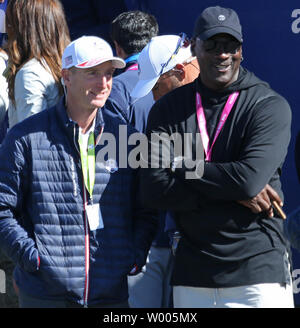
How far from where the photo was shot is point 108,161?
133 inches

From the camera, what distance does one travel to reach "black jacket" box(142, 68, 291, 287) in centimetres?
307

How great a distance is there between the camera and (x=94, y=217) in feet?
10.8

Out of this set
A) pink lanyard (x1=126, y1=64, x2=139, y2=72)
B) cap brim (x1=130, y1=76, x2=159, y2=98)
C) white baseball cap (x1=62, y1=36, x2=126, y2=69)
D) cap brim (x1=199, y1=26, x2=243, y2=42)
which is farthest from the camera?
pink lanyard (x1=126, y1=64, x2=139, y2=72)

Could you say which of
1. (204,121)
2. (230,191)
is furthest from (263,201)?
(204,121)

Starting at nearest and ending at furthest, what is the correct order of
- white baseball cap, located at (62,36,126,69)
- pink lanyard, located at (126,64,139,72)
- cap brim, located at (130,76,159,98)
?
white baseball cap, located at (62,36,126,69)
cap brim, located at (130,76,159,98)
pink lanyard, located at (126,64,139,72)

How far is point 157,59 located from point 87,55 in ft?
1.66

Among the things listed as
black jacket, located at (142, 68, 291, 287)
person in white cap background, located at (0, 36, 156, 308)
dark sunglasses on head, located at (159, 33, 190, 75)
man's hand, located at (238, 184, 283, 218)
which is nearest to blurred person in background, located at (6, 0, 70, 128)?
person in white cap background, located at (0, 36, 156, 308)

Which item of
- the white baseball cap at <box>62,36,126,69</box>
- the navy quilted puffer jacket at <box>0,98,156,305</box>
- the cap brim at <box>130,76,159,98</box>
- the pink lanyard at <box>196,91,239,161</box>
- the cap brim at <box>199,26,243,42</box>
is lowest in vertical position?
the navy quilted puffer jacket at <box>0,98,156,305</box>

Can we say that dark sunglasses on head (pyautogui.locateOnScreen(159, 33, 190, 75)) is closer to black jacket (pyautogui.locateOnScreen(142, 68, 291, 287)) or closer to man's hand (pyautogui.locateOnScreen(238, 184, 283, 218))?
black jacket (pyautogui.locateOnScreen(142, 68, 291, 287))

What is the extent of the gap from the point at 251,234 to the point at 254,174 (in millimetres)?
244

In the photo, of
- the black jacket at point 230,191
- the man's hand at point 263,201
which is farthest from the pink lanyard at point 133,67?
the man's hand at point 263,201

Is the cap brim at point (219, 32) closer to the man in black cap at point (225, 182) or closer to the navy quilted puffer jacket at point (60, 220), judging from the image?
the man in black cap at point (225, 182)

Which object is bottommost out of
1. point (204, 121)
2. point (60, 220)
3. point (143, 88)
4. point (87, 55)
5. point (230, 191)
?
point (60, 220)

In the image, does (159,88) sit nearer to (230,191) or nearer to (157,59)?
(157,59)
